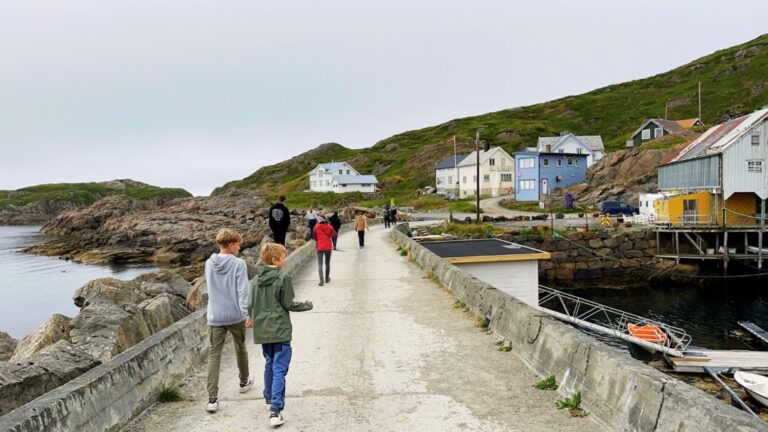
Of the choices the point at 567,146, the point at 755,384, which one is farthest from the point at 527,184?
the point at 755,384

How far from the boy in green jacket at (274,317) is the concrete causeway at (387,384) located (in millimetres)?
369

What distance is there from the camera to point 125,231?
66500mm

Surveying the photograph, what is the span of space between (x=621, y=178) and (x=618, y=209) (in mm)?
15324

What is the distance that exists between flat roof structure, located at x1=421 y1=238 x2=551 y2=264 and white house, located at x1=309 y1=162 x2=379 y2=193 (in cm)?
A: 8421

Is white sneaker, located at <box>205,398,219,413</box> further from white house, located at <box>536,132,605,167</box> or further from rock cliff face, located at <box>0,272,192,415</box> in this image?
white house, located at <box>536,132,605,167</box>

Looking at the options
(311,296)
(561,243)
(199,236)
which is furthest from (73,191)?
(311,296)

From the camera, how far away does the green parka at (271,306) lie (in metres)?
5.59

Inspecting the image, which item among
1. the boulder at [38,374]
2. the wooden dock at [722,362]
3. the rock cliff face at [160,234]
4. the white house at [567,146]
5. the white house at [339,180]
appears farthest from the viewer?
the white house at [339,180]

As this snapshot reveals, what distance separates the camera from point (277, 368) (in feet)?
18.2

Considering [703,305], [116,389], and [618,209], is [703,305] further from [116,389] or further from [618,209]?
[116,389]

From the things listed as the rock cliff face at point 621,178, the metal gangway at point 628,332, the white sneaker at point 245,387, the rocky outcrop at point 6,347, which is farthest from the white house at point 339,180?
the white sneaker at point 245,387

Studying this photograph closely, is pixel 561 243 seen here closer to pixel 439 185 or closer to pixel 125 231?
pixel 125 231

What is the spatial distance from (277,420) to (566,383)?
324 centimetres

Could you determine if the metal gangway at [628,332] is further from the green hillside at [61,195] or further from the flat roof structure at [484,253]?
the green hillside at [61,195]
